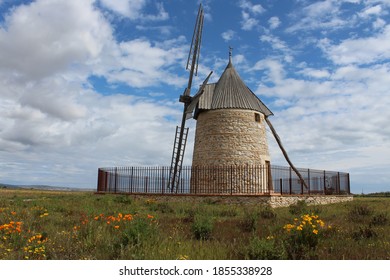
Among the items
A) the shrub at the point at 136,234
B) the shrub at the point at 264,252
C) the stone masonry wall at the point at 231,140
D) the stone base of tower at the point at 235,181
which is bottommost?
the shrub at the point at 264,252

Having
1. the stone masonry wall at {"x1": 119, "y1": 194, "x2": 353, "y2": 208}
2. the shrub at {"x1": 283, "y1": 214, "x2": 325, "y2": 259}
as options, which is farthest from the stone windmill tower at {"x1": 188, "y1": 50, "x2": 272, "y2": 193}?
the shrub at {"x1": 283, "y1": 214, "x2": 325, "y2": 259}

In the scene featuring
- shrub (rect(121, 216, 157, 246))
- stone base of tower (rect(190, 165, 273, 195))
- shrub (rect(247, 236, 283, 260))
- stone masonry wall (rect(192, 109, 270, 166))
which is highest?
stone masonry wall (rect(192, 109, 270, 166))

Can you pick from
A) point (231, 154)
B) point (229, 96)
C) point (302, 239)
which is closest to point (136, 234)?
point (302, 239)

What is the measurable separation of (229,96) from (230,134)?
284cm

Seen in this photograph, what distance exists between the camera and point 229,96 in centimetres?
2262

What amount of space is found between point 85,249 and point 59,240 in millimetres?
1087

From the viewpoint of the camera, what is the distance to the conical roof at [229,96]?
2227 centimetres

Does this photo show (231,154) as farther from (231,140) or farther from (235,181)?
(235,181)

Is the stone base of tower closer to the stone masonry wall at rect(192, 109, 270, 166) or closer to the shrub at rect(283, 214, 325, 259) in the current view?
the stone masonry wall at rect(192, 109, 270, 166)

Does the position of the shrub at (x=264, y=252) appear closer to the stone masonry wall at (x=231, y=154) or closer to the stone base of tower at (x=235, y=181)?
the stone masonry wall at (x=231, y=154)

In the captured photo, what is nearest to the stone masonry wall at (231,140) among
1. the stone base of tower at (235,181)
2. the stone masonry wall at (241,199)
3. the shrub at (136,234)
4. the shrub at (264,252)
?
the stone base of tower at (235,181)

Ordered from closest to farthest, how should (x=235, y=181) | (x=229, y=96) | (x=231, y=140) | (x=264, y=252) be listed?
(x=264, y=252)
(x=235, y=181)
(x=231, y=140)
(x=229, y=96)

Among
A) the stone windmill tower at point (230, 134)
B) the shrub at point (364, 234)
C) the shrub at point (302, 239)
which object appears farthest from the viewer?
the stone windmill tower at point (230, 134)

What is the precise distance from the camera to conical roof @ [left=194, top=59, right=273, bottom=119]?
877 inches
